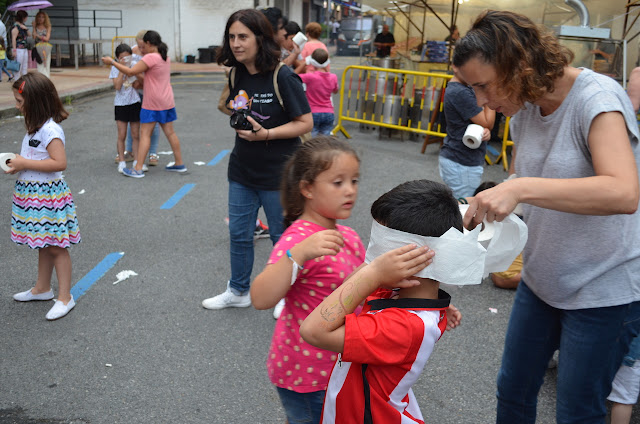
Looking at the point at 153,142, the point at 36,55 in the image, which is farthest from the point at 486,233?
the point at 36,55

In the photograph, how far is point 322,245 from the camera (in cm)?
178

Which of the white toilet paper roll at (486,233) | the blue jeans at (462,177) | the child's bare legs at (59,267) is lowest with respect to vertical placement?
the child's bare legs at (59,267)

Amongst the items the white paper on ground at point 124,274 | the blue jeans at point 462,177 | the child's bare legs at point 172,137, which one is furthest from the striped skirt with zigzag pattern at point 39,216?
the child's bare legs at point 172,137

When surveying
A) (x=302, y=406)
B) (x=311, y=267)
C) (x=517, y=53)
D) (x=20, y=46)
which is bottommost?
(x=302, y=406)

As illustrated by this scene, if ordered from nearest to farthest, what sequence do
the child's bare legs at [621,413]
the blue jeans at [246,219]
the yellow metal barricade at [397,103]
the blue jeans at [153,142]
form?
the child's bare legs at [621,413]
the blue jeans at [246,219]
the blue jeans at [153,142]
the yellow metal barricade at [397,103]

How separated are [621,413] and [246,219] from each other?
95.9 inches

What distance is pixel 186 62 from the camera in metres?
26.0

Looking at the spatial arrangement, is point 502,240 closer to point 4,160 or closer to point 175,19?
point 4,160

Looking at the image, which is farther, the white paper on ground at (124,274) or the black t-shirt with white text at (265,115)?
the white paper on ground at (124,274)

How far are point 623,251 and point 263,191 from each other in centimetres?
234

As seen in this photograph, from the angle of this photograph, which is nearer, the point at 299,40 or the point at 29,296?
the point at 29,296

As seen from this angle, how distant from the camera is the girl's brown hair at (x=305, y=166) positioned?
214 cm

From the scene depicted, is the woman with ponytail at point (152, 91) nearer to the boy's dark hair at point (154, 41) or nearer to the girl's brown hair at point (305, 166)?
the boy's dark hair at point (154, 41)

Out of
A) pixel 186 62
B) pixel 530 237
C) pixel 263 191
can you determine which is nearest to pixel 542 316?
pixel 530 237
